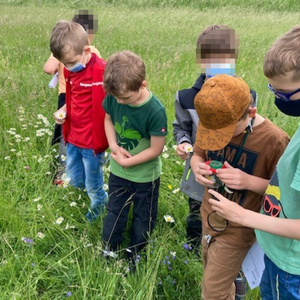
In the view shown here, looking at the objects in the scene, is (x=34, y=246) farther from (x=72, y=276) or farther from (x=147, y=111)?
(x=147, y=111)

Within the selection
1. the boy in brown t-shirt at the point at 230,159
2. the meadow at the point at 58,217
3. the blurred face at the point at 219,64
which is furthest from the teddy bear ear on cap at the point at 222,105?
the meadow at the point at 58,217

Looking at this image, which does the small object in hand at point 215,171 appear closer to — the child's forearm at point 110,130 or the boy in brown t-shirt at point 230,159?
the boy in brown t-shirt at point 230,159

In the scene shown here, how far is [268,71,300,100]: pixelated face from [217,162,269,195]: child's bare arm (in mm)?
425

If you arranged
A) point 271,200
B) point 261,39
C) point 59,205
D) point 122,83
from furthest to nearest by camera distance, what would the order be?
1. point 261,39
2. point 59,205
3. point 122,83
4. point 271,200

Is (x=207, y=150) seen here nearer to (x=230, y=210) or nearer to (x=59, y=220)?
(x=230, y=210)

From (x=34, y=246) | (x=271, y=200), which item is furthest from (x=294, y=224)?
(x=34, y=246)

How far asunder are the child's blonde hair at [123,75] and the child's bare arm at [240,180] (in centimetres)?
71

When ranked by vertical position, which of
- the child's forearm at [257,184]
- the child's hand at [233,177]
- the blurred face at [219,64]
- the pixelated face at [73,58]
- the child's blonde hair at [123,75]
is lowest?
the child's forearm at [257,184]

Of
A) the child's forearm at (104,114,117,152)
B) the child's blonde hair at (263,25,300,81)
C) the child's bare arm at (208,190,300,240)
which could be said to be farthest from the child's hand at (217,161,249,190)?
the child's forearm at (104,114,117,152)

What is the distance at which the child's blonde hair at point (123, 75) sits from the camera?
1977mm

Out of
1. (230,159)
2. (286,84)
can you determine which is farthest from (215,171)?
(286,84)

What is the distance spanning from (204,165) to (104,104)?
37.1 inches

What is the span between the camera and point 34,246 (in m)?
2.36

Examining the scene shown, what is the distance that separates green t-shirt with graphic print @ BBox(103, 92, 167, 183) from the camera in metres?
2.12
